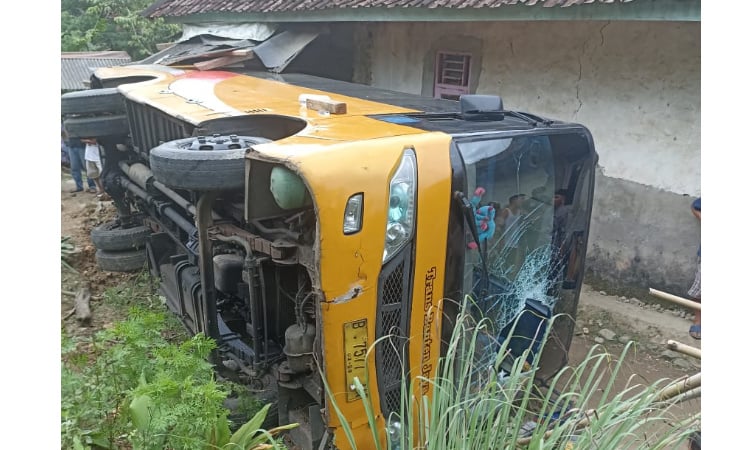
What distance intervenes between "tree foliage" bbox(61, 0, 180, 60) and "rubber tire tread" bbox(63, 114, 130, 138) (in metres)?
11.3

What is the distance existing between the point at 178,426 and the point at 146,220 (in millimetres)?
3987

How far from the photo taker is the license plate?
8.54 feet

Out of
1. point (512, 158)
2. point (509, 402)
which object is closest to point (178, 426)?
point (509, 402)

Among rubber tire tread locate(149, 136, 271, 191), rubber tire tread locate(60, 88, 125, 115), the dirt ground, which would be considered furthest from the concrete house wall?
rubber tire tread locate(149, 136, 271, 191)

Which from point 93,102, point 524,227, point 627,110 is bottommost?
point 524,227

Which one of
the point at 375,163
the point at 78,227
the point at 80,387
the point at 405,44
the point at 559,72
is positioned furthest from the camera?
the point at 405,44

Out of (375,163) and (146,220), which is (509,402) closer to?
(375,163)

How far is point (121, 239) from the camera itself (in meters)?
5.61

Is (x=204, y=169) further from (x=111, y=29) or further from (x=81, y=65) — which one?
(x=111, y=29)

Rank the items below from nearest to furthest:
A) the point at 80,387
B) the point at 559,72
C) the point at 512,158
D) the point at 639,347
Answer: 1. the point at 80,387
2. the point at 512,158
3. the point at 639,347
4. the point at 559,72

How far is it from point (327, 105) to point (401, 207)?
1393mm

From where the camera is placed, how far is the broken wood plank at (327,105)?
3723 millimetres

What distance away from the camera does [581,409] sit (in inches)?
68.9

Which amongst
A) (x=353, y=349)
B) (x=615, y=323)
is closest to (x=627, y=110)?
(x=615, y=323)
